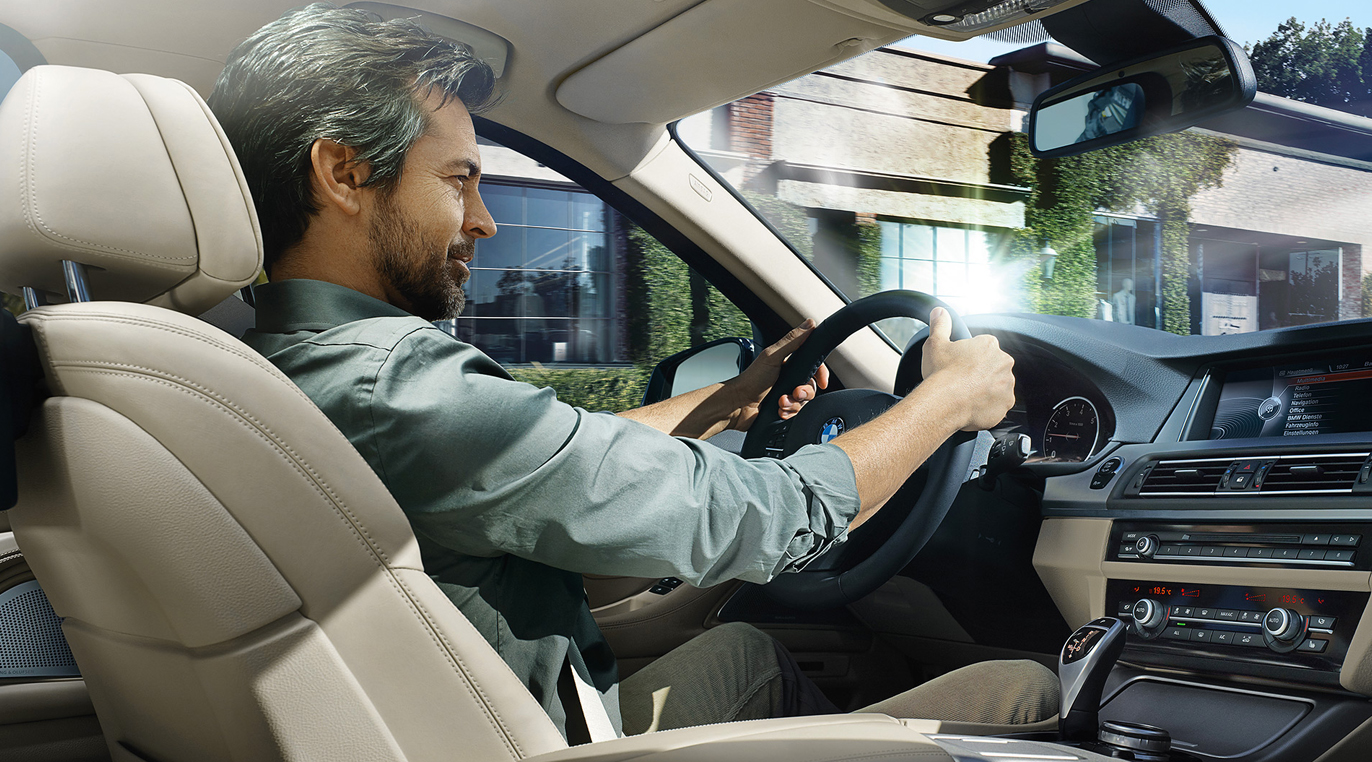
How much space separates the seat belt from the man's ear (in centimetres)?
66

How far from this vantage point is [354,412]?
108cm

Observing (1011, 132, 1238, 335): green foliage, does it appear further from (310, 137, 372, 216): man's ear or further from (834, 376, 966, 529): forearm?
(310, 137, 372, 216): man's ear

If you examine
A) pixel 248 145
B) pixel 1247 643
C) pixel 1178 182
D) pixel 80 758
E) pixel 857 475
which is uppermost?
pixel 1178 182

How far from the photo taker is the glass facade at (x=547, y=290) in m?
8.09

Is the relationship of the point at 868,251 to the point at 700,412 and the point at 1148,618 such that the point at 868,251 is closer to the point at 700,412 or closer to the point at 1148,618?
the point at 700,412

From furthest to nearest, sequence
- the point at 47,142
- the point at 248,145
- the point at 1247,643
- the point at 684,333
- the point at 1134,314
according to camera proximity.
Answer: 1. the point at 1134,314
2. the point at 684,333
3. the point at 1247,643
4. the point at 248,145
5. the point at 47,142

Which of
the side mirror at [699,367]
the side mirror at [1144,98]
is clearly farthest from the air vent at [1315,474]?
the side mirror at [699,367]

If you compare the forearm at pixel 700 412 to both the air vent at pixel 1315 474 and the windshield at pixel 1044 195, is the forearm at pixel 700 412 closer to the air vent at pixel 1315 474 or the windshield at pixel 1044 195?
the air vent at pixel 1315 474

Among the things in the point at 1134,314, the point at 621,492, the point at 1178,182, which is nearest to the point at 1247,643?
the point at 621,492

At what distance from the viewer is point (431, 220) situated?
1.35 metres

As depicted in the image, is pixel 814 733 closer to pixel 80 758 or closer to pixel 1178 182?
pixel 80 758

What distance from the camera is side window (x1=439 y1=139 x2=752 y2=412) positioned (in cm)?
806

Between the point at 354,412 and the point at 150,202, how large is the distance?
30 centimetres

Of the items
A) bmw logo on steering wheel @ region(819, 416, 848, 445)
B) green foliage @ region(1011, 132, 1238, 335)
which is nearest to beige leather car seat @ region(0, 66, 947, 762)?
bmw logo on steering wheel @ region(819, 416, 848, 445)
